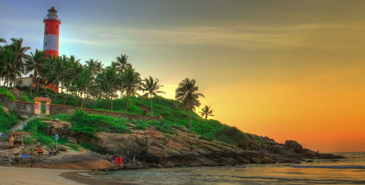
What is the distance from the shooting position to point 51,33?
6819 centimetres

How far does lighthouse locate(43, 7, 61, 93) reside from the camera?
68.0 meters

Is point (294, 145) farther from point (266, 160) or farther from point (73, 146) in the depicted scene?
point (73, 146)

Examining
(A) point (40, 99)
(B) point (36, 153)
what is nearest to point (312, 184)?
(B) point (36, 153)

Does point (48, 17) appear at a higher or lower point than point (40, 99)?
higher

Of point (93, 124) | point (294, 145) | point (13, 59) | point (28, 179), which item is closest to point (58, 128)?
point (93, 124)

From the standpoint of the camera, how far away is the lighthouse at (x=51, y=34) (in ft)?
223

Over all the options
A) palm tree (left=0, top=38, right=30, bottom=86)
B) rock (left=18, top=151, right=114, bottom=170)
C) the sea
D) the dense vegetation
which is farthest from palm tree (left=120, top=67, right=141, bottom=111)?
the sea

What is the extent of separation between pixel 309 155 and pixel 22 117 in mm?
59840

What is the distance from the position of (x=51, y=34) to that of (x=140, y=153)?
45167 mm

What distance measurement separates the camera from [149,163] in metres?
35.3

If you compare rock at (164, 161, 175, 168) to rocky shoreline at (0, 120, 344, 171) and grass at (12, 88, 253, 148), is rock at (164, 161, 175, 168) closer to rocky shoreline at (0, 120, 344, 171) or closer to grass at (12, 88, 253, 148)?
rocky shoreline at (0, 120, 344, 171)

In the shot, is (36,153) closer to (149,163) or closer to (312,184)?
(149,163)

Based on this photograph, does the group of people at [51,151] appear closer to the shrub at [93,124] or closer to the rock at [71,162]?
the rock at [71,162]

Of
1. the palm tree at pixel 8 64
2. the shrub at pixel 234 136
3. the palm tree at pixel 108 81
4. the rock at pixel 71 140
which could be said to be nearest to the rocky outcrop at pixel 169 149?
the rock at pixel 71 140
